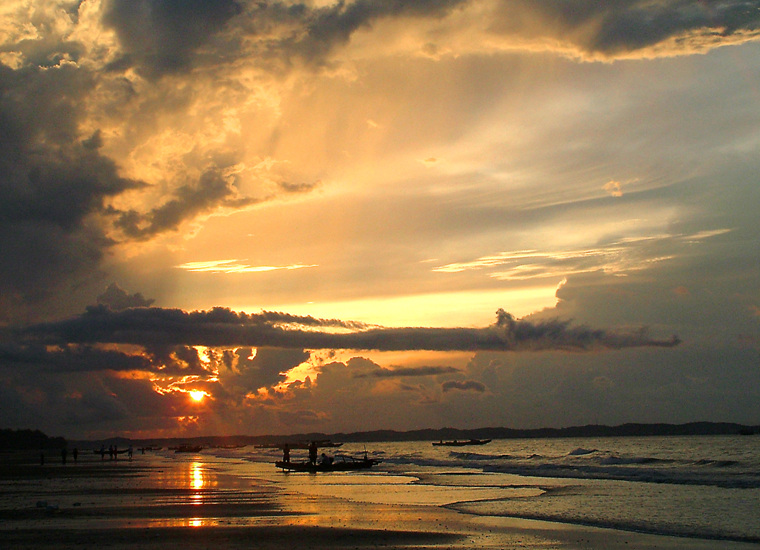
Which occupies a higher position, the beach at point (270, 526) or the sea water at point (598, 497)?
the beach at point (270, 526)

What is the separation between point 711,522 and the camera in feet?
75.2

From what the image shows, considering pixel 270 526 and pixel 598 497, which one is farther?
pixel 598 497

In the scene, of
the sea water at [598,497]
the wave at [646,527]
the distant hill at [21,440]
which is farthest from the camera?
the distant hill at [21,440]

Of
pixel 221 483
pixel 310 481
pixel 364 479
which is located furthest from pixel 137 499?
pixel 364 479

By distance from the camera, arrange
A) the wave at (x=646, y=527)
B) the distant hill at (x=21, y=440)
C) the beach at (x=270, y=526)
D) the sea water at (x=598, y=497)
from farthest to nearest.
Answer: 1. the distant hill at (x=21, y=440)
2. the sea water at (x=598, y=497)
3. the wave at (x=646, y=527)
4. the beach at (x=270, y=526)

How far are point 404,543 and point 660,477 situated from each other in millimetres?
31471

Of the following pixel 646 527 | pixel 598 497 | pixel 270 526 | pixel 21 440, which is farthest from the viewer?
pixel 21 440

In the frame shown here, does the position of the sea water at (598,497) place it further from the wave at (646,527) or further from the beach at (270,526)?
the beach at (270,526)

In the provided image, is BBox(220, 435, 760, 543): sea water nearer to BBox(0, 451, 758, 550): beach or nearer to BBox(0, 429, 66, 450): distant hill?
BBox(0, 451, 758, 550): beach

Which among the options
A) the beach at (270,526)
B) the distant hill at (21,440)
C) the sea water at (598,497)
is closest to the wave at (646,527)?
the sea water at (598,497)

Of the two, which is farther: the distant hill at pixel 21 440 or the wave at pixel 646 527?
the distant hill at pixel 21 440

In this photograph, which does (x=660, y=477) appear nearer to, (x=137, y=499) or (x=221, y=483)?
(x=221, y=483)

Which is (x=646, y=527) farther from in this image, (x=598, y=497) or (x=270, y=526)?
(x=270, y=526)

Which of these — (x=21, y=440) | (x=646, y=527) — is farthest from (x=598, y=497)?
(x=21, y=440)
